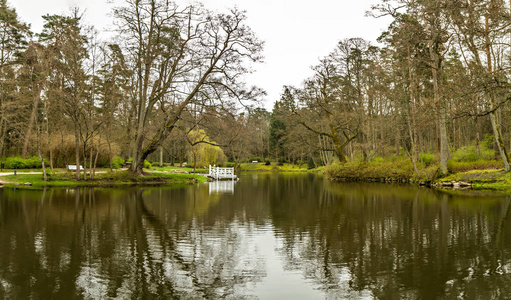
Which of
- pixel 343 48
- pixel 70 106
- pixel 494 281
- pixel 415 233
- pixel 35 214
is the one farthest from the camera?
pixel 343 48

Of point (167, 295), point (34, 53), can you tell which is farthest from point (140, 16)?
point (167, 295)

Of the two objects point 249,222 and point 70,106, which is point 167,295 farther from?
point 70,106

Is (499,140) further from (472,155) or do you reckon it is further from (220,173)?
(220,173)

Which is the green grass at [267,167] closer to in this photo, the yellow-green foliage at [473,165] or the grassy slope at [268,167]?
the grassy slope at [268,167]

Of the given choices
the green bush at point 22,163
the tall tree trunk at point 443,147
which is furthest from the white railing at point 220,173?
the tall tree trunk at point 443,147

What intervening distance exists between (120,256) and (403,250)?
18.9 feet

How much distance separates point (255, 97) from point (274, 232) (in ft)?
56.9

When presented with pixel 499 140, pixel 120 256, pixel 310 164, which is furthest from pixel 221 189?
pixel 310 164

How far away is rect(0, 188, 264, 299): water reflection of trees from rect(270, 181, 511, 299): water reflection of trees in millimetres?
1363

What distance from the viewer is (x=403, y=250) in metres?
7.52

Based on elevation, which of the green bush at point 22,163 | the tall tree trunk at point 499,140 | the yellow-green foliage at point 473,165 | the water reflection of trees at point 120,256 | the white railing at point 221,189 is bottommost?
the white railing at point 221,189

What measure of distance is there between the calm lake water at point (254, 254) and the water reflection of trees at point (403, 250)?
2cm

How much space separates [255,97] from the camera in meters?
26.0

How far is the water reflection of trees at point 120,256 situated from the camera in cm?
529
